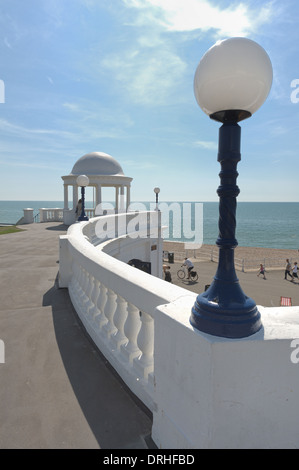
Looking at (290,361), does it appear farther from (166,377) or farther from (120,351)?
(120,351)

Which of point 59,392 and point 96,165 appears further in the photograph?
point 96,165

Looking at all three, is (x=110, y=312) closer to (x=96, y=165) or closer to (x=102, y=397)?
(x=102, y=397)

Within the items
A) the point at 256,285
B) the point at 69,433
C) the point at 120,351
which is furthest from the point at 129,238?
the point at 256,285

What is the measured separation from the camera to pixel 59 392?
3.03 meters


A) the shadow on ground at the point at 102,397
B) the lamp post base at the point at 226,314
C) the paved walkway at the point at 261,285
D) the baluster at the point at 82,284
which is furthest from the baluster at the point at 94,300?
the paved walkway at the point at 261,285

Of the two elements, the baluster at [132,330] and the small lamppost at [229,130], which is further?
the baluster at [132,330]

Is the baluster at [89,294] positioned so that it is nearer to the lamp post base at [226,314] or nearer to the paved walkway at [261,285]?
the lamp post base at [226,314]

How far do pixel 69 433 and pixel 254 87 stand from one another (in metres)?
3.02

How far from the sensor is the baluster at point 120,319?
11.0 ft

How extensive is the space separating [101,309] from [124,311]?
0.75 metres

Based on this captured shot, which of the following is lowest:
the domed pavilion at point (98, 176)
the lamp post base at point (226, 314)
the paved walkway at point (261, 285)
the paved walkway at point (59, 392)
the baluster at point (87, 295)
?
the paved walkway at point (261, 285)

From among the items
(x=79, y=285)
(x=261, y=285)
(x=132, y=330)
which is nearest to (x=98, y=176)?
(x=261, y=285)

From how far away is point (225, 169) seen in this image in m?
2.12

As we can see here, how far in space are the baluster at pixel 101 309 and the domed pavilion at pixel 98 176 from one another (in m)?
21.0
